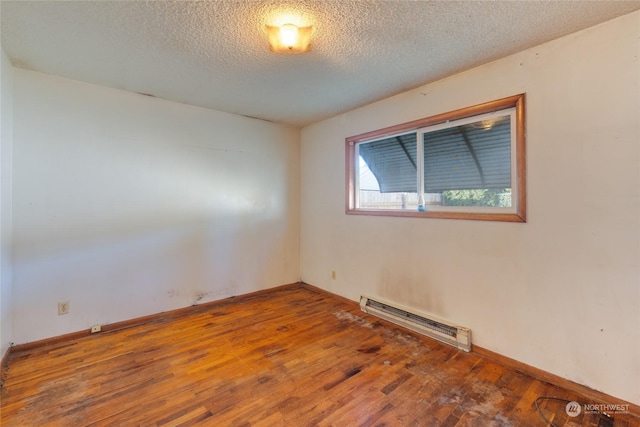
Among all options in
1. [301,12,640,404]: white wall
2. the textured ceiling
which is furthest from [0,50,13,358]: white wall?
[301,12,640,404]: white wall

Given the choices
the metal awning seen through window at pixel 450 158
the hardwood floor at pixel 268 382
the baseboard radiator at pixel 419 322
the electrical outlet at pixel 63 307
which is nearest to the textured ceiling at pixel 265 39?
the metal awning seen through window at pixel 450 158

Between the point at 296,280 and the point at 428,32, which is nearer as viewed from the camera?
the point at 428,32

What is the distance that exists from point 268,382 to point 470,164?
2389mm

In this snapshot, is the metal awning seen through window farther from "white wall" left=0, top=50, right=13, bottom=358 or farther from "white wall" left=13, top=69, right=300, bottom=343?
"white wall" left=0, top=50, right=13, bottom=358

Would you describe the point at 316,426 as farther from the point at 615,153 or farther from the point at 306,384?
the point at 615,153

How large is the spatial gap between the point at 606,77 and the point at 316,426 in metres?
2.74

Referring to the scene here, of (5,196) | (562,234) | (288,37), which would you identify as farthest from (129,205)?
(562,234)

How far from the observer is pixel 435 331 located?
98.3 inches

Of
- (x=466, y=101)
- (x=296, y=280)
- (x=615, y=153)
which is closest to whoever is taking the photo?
(x=615, y=153)

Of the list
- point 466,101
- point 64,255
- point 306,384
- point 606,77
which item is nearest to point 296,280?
point 306,384

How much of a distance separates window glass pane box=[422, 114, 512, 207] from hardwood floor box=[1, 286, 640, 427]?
1.32 metres

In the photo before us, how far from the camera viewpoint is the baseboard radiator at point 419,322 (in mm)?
2338

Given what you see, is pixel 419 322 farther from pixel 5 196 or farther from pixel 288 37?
pixel 5 196

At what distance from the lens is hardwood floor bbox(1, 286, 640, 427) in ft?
5.27
